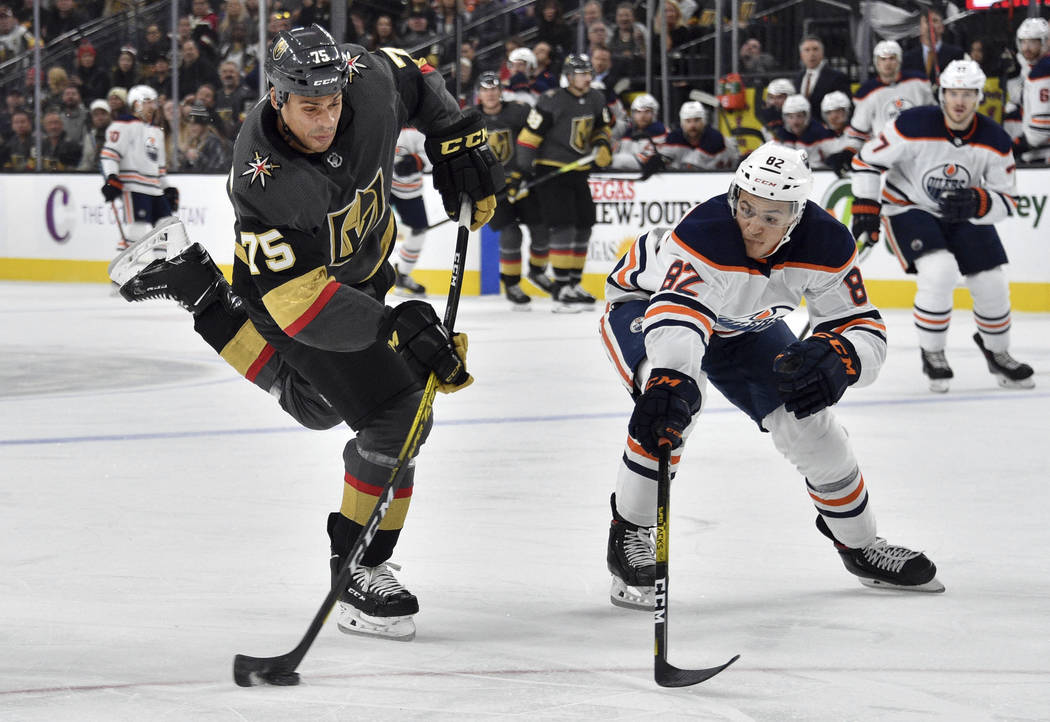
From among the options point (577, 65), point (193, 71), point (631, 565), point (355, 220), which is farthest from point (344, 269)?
point (193, 71)

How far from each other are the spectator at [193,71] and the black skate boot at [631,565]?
1015 cm

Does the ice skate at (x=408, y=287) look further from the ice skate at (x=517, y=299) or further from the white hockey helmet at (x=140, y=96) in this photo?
the white hockey helmet at (x=140, y=96)

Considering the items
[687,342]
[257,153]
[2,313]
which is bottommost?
[2,313]

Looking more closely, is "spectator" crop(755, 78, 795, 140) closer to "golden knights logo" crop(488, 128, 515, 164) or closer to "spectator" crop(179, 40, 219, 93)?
"golden knights logo" crop(488, 128, 515, 164)

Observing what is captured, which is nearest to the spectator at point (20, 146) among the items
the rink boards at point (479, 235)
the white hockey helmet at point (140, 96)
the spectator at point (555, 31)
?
the rink boards at point (479, 235)

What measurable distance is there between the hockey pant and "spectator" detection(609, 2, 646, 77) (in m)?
8.35

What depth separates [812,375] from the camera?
2.87 m

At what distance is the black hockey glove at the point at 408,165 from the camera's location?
1059 centimetres

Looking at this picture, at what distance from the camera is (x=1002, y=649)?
9.02 feet

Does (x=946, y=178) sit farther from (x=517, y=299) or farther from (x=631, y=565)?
(x=517, y=299)

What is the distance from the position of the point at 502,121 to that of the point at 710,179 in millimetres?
1433

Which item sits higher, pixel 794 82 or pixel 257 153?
pixel 257 153

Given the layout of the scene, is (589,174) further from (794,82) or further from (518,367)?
(518,367)

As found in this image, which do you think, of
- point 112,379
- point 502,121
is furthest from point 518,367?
point 502,121
